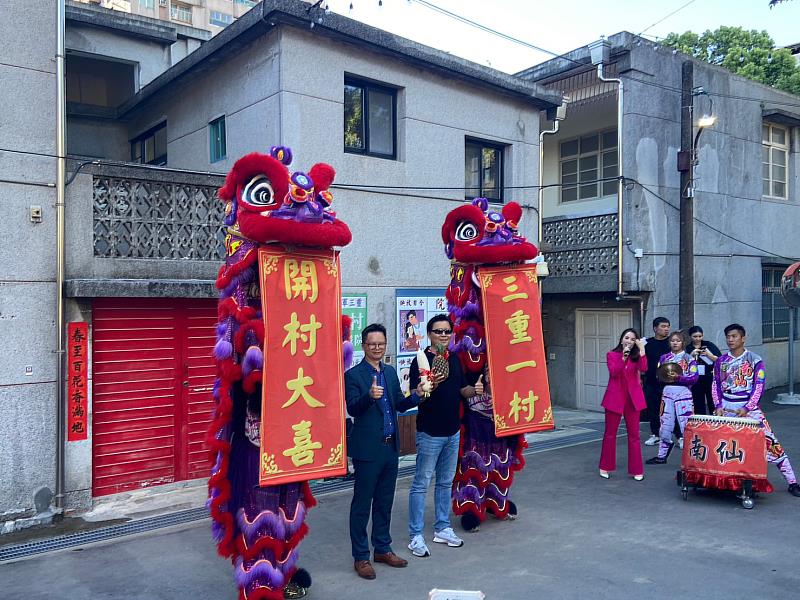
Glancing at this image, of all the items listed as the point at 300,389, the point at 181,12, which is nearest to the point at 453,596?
the point at 300,389

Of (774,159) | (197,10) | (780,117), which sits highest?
(197,10)

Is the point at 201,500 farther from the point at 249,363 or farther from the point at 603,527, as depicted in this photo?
the point at 603,527

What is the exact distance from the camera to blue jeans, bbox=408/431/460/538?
568cm

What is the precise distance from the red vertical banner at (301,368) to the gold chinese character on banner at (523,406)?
2.05 metres

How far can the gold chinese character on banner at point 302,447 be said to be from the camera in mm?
4590

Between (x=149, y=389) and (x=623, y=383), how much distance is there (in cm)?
540

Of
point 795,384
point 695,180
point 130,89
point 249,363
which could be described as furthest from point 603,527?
point 795,384

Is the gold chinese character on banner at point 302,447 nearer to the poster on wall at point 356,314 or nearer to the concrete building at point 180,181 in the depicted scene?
the concrete building at point 180,181

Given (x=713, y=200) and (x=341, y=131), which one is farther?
(x=713, y=200)

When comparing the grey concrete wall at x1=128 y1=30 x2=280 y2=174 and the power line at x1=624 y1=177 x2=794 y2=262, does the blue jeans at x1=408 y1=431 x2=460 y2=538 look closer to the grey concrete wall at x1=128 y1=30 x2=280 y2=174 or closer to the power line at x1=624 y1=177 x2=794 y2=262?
the grey concrete wall at x1=128 y1=30 x2=280 y2=174

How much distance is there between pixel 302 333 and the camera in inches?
185

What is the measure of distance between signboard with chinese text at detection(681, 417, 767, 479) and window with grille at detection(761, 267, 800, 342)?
32.3 feet

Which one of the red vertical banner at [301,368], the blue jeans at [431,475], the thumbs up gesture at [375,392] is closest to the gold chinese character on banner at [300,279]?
the red vertical banner at [301,368]

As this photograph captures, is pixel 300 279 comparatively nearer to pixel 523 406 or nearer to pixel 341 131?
pixel 523 406
